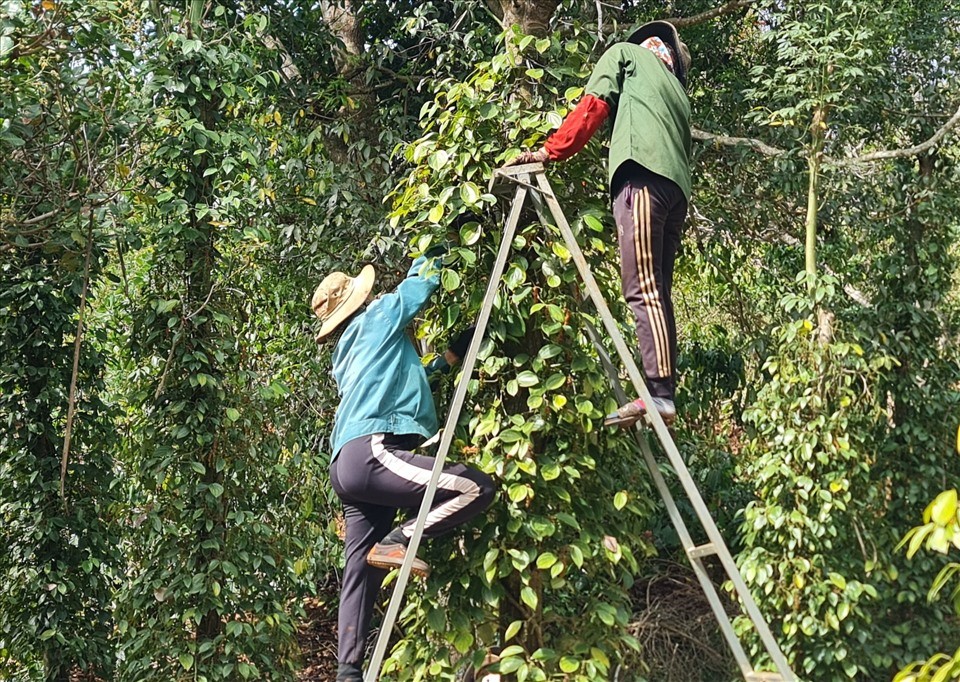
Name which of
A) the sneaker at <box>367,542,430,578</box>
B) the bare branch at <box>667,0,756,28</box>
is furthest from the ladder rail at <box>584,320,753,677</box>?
the bare branch at <box>667,0,756,28</box>

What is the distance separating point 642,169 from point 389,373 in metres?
1.03

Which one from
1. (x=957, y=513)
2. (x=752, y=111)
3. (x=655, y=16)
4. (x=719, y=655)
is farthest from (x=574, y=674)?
(x=655, y=16)

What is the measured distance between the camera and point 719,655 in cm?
627

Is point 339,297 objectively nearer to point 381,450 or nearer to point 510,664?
point 381,450

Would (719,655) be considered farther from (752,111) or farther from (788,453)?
(752,111)

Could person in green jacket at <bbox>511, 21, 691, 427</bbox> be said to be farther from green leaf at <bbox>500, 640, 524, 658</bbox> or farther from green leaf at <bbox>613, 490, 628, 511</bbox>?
green leaf at <bbox>500, 640, 524, 658</bbox>

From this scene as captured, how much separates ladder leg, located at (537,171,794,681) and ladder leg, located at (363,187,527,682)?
141 mm

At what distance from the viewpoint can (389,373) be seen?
340 centimetres

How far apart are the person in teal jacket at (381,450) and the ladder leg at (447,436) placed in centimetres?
11

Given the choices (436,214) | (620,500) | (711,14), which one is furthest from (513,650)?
(711,14)

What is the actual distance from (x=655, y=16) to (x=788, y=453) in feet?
8.78

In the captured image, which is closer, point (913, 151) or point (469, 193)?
point (469, 193)

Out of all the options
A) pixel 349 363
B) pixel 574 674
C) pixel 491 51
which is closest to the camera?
pixel 574 674

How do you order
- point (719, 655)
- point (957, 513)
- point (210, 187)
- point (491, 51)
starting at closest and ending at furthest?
1. point (957, 513)
2. point (210, 187)
3. point (491, 51)
4. point (719, 655)
